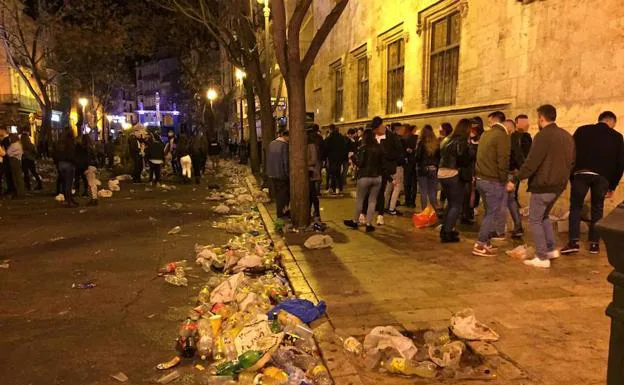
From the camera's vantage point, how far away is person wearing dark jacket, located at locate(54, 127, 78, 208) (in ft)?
40.3

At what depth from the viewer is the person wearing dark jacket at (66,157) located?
12273mm

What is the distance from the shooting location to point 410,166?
1110cm

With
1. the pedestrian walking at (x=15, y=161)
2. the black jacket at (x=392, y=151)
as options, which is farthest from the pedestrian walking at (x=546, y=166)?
the pedestrian walking at (x=15, y=161)

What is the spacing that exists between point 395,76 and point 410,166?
616 centimetres

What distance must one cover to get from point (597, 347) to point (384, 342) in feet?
5.49

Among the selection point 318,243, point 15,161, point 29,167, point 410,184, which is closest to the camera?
point 318,243

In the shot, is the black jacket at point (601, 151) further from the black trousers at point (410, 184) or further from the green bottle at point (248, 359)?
the green bottle at point (248, 359)

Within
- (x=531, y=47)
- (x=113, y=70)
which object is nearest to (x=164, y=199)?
(x=531, y=47)

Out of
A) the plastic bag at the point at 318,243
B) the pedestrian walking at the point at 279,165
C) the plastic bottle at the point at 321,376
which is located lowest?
the plastic bottle at the point at 321,376

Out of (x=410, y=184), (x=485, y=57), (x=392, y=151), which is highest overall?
(x=485, y=57)

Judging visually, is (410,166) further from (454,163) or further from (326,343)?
(326,343)

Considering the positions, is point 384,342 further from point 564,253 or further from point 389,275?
point 564,253

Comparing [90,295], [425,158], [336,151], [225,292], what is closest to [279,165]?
[425,158]

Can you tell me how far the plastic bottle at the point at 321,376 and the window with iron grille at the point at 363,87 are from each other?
52.5 ft
